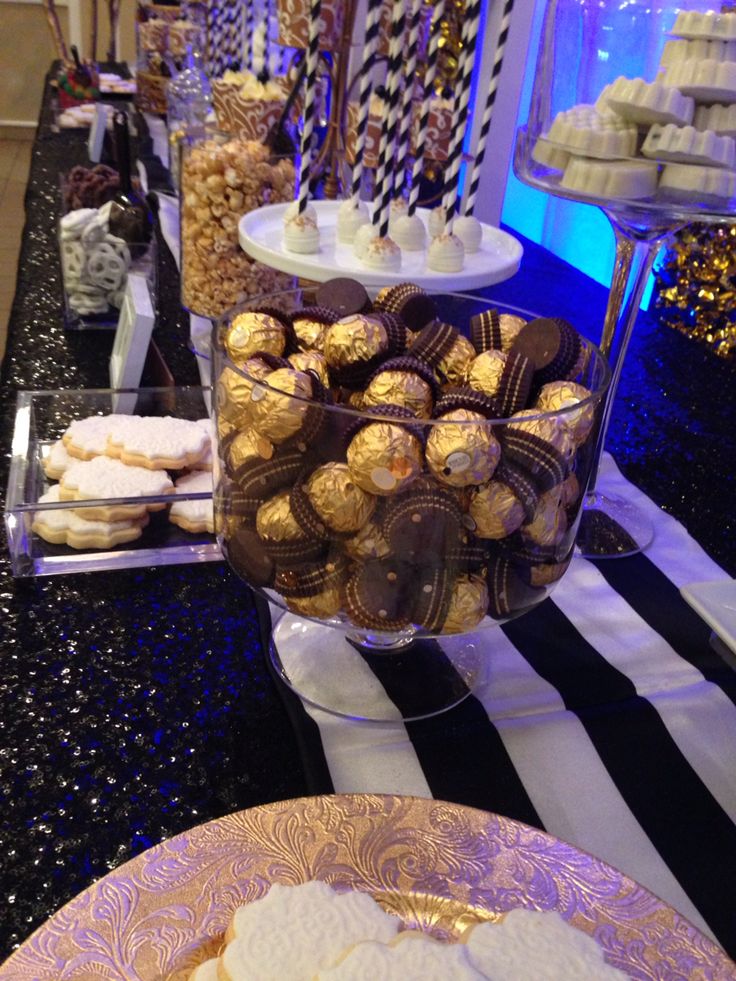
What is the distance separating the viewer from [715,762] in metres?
0.63

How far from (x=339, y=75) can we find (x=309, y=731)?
1405 mm

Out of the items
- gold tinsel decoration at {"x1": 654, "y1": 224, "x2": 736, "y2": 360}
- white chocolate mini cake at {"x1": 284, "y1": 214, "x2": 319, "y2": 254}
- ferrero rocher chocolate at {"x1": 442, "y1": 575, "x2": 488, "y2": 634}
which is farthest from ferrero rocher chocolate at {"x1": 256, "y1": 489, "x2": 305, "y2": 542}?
gold tinsel decoration at {"x1": 654, "y1": 224, "x2": 736, "y2": 360}

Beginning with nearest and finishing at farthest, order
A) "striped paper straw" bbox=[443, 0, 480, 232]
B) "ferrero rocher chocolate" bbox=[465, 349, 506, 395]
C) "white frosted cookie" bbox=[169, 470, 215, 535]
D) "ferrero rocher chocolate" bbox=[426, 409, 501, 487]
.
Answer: "ferrero rocher chocolate" bbox=[426, 409, 501, 487] → "ferrero rocher chocolate" bbox=[465, 349, 506, 395] → "white frosted cookie" bbox=[169, 470, 215, 535] → "striped paper straw" bbox=[443, 0, 480, 232]

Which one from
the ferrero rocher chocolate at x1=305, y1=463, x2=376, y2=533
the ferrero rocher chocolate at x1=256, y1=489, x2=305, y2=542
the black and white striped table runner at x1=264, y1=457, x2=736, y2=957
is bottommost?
the black and white striped table runner at x1=264, y1=457, x2=736, y2=957

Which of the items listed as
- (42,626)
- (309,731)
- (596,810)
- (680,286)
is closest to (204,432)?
(42,626)

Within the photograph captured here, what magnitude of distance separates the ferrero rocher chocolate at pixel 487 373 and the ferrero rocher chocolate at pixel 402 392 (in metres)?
0.04

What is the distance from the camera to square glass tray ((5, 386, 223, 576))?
2.55 feet

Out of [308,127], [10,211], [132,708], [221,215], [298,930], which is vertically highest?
[308,127]

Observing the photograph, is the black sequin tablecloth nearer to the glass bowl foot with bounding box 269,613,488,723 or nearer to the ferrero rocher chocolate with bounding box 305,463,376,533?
the glass bowl foot with bounding box 269,613,488,723

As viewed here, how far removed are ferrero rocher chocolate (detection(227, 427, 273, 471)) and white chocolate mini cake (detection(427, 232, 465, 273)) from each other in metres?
0.58

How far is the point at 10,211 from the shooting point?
15.7 ft

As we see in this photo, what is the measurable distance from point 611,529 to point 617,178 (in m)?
0.36

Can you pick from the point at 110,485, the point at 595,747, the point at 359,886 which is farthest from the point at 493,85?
the point at 359,886

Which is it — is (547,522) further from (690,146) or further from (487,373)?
(690,146)
